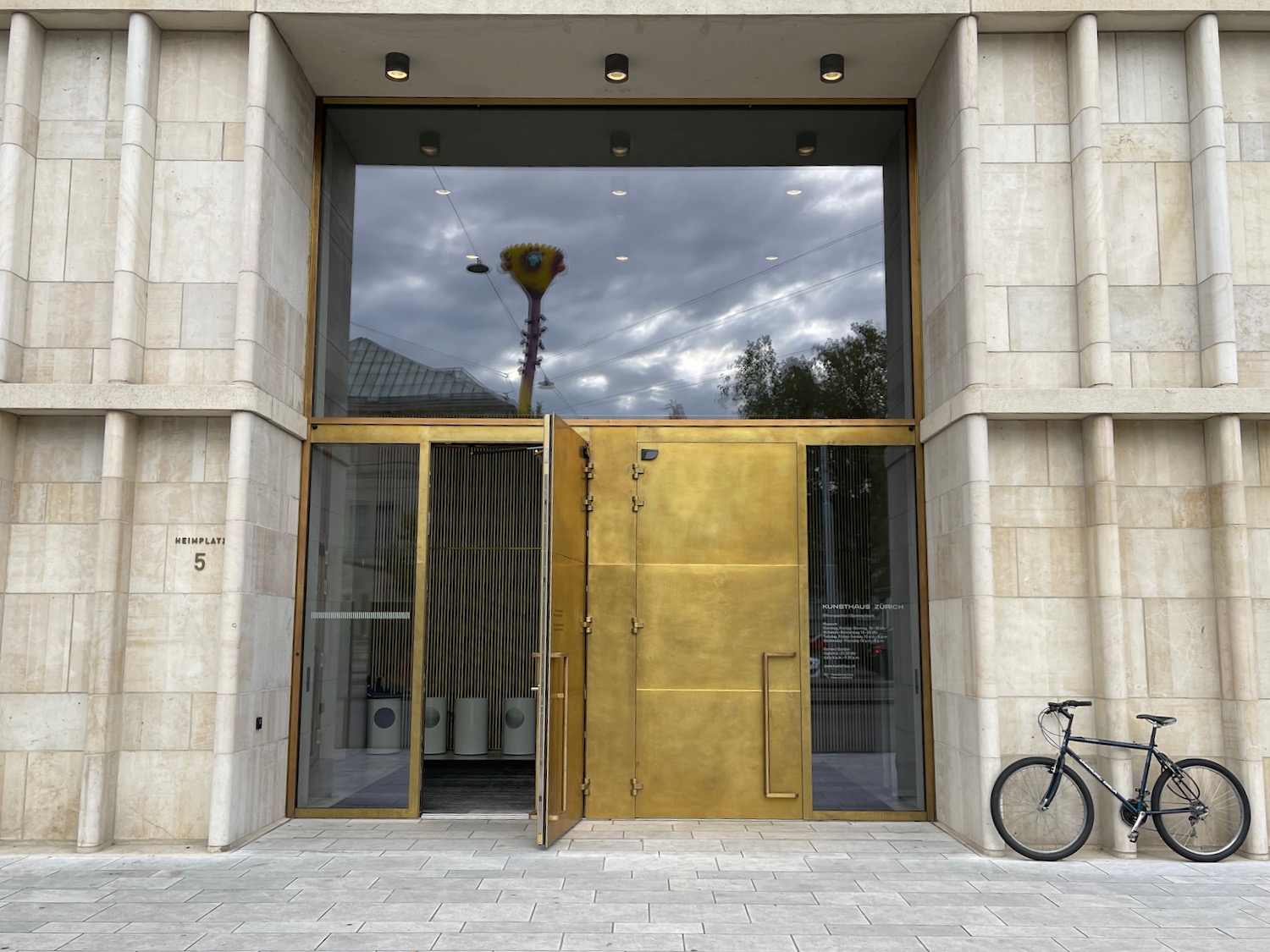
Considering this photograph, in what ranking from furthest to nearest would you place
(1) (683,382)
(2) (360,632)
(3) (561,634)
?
(1) (683,382), (2) (360,632), (3) (561,634)

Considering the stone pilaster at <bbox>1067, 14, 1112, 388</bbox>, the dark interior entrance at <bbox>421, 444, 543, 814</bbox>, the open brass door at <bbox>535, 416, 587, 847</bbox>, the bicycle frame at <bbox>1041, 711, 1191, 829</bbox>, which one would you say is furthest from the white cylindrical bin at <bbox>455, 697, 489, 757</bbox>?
the stone pilaster at <bbox>1067, 14, 1112, 388</bbox>

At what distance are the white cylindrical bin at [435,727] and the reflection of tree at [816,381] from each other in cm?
350

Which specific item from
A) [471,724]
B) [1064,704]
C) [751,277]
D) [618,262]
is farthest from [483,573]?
[1064,704]

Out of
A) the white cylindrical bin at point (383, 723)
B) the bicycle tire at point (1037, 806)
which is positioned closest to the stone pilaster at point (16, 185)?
the white cylindrical bin at point (383, 723)

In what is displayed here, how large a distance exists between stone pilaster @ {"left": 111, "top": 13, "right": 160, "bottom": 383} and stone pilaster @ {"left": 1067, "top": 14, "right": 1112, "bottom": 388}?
702 cm

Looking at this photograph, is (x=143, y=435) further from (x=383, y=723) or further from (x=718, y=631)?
(x=718, y=631)

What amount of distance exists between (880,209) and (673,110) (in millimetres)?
2022

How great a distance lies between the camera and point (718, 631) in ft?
27.9

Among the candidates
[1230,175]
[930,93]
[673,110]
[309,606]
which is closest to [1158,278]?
[1230,175]

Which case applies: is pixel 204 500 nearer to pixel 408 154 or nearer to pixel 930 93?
pixel 408 154

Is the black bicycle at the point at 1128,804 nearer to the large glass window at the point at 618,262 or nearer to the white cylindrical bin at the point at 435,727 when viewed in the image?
the large glass window at the point at 618,262

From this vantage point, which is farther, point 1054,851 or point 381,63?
point 381,63

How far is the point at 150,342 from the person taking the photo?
772cm

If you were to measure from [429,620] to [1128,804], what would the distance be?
534 cm
